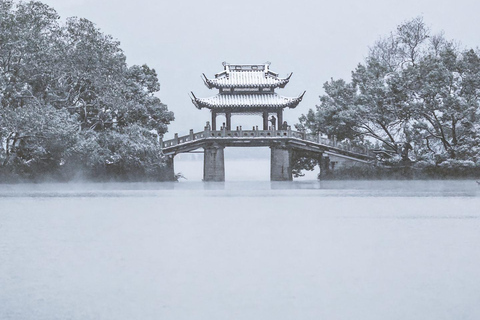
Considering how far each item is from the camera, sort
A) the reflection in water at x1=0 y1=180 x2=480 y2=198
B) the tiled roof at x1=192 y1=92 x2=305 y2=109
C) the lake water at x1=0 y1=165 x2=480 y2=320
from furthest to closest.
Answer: the tiled roof at x1=192 y1=92 x2=305 y2=109, the reflection in water at x1=0 y1=180 x2=480 y2=198, the lake water at x1=0 y1=165 x2=480 y2=320

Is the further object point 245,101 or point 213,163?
point 245,101

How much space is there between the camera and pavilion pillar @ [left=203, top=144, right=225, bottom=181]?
Result: 38.9 meters

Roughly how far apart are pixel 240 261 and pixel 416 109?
26086 millimetres

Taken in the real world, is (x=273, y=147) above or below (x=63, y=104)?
below

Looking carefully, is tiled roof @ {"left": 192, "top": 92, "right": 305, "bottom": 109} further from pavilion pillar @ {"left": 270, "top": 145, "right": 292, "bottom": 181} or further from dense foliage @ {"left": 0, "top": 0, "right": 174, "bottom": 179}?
dense foliage @ {"left": 0, "top": 0, "right": 174, "bottom": 179}

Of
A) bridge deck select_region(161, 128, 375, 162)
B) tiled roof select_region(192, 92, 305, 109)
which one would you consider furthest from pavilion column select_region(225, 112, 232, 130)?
bridge deck select_region(161, 128, 375, 162)

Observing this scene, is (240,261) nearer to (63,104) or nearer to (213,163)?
(63,104)

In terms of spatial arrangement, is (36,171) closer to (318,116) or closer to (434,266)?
(318,116)

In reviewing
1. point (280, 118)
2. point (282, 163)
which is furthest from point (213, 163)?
point (280, 118)

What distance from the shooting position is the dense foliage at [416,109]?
3462 centimetres

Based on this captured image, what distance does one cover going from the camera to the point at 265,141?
129 feet

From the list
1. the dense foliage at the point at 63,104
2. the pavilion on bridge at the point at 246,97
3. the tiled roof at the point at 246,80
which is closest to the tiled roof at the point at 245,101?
the pavilion on bridge at the point at 246,97

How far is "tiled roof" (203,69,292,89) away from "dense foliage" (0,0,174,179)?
703 cm

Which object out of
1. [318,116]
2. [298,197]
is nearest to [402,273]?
[298,197]
